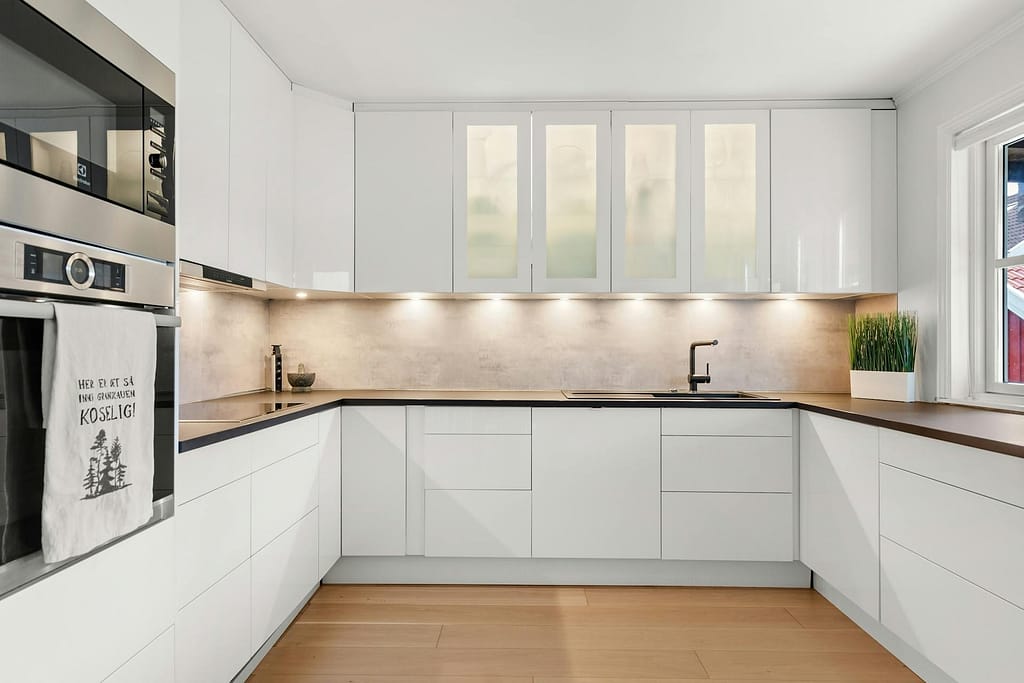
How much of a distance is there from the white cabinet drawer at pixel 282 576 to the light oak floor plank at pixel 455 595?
0.92 feet

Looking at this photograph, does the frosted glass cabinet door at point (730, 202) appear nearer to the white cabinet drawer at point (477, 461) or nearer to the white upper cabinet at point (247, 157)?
the white cabinet drawer at point (477, 461)

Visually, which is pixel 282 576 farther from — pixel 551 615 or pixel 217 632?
pixel 551 615

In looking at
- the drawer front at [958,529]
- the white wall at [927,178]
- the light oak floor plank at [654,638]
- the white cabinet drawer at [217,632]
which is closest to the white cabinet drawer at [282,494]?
the white cabinet drawer at [217,632]

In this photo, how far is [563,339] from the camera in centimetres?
339

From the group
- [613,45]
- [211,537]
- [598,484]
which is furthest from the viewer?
[598,484]

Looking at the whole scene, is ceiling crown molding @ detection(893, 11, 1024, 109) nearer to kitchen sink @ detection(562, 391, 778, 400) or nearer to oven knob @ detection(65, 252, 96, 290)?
kitchen sink @ detection(562, 391, 778, 400)

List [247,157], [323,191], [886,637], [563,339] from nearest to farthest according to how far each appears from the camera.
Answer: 1. [886,637]
2. [247,157]
3. [323,191]
4. [563,339]

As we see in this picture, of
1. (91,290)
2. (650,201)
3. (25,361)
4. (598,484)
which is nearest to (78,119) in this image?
(91,290)

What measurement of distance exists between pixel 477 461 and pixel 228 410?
1116 mm

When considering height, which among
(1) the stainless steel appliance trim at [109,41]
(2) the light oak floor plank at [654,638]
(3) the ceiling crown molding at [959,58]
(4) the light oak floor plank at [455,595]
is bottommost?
(4) the light oak floor plank at [455,595]

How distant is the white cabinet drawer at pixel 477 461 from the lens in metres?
2.80

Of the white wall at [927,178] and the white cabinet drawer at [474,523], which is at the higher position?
the white wall at [927,178]

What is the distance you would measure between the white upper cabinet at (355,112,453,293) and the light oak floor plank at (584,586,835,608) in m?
1.74

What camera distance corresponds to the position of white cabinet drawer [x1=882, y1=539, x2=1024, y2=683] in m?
1.58
